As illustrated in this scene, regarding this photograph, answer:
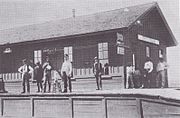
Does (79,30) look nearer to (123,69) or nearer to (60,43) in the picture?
(60,43)

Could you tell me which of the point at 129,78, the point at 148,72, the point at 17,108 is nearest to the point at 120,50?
the point at 129,78

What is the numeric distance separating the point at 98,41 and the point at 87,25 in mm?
1109

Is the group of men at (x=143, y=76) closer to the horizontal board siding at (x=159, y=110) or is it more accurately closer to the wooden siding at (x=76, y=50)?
the wooden siding at (x=76, y=50)

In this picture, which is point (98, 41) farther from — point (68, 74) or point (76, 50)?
point (68, 74)

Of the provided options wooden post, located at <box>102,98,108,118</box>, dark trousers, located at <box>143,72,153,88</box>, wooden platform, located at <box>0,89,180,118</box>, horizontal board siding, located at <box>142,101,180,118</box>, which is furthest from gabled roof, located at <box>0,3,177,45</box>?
horizontal board siding, located at <box>142,101,180,118</box>

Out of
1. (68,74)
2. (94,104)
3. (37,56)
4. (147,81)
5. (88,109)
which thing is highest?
(37,56)

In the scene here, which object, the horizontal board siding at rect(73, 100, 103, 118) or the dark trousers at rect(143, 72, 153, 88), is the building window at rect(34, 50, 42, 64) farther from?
the horizontal board siding at rect(73, 100, 103, 118)

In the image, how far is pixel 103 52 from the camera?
1078cm

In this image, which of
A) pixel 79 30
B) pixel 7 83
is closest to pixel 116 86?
pixel 79 30

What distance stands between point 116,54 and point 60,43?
99.4 inches

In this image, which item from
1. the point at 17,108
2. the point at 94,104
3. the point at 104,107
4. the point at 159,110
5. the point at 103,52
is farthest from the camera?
the point at 103,52

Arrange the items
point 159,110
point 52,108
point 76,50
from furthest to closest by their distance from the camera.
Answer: point 76,50 < point 52,108 < point 159,110

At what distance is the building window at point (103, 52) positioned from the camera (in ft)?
35.2

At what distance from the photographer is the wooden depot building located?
1060cm
